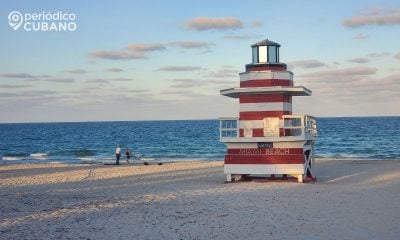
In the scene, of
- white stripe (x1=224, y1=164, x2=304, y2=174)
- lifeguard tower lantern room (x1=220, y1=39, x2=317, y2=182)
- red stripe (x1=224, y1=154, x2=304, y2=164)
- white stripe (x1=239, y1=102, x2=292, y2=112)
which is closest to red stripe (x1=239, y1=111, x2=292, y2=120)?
lifeguard tower lantern room (x1=220, y1=39, x2=317, y2=182)

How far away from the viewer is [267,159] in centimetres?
2017

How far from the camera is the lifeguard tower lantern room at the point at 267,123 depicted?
1995cm

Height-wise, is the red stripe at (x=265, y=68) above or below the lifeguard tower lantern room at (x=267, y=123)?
above

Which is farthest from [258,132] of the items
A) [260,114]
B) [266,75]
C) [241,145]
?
[266,75]

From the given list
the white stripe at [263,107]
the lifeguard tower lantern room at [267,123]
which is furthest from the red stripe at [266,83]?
the white stripe at [263,107]

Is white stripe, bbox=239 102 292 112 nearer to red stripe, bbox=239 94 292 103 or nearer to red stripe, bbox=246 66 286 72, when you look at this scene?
red stripe, bbox=239 94 292 103

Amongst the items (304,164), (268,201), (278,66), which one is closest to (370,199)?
(268,201)

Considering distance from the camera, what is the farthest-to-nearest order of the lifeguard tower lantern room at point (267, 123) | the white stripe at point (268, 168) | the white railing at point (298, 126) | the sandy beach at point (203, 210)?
the white stripe at point (268, 168)
the lifeguard tower lantern room at point (267, 123)
the white railing at point (298, 126)
the sandy beach at point (203, 210)

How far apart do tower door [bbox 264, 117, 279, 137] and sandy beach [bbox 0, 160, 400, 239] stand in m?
1.85

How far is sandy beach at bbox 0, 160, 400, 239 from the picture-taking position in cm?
1148

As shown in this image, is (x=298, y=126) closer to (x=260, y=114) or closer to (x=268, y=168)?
(x=260, y=114)

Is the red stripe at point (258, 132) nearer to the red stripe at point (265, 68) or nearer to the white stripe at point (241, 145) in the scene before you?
the white stripe at point (241, 145)

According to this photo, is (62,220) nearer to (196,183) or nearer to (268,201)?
(268,201)

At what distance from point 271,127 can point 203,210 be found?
6768 mm
